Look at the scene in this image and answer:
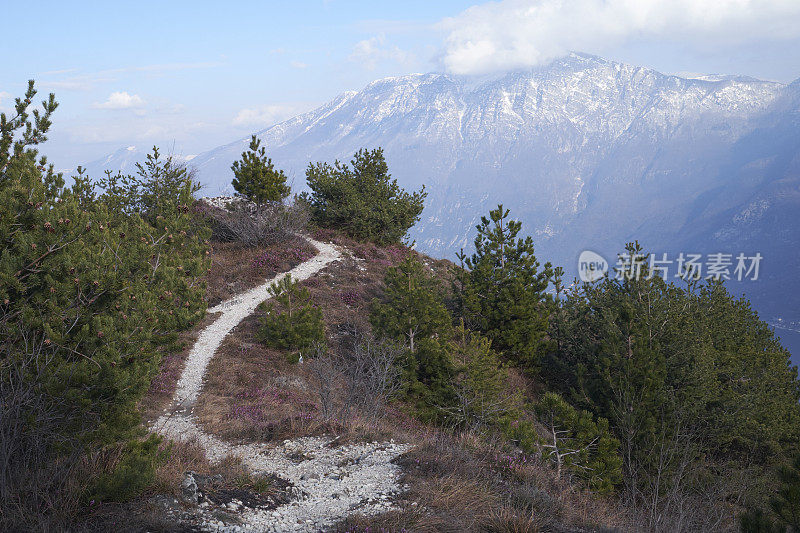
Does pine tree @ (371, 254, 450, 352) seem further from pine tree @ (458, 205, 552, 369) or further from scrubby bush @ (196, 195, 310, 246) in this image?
scrubby bush @ (196, 195, 310, 246)

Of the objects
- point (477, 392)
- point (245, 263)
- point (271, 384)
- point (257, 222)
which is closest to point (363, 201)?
point (257, 222)

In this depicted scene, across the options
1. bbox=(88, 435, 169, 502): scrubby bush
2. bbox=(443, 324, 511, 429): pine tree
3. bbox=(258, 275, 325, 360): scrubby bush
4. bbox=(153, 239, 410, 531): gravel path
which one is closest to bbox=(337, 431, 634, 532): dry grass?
bbox=(153, 239, 410, 531): gravel path

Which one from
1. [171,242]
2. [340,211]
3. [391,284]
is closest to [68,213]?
[171,242]

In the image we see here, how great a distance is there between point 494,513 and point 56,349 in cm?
551

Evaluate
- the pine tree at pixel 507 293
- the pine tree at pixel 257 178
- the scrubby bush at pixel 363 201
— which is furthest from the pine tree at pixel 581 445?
the scrubby bush at pixel 363 201

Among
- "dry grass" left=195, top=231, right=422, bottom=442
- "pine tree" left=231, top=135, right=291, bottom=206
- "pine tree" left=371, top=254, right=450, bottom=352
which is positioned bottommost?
"dry grass" left=195, top=231, right=422, bottom=442

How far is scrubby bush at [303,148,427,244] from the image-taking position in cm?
3291

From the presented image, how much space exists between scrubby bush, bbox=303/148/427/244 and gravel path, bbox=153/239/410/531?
827 inches

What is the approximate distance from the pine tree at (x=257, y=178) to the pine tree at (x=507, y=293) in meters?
13.6

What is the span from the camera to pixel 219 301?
868 inches

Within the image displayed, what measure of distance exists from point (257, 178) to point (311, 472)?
75.4 feet

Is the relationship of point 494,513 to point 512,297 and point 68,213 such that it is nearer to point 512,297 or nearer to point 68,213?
point 68,213

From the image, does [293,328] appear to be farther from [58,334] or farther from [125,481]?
[125,481]

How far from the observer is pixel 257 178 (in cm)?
2808
